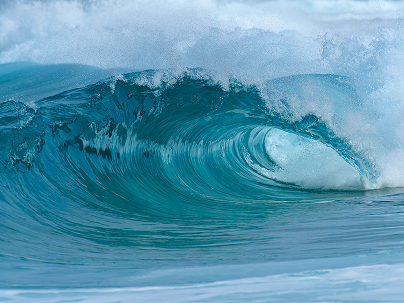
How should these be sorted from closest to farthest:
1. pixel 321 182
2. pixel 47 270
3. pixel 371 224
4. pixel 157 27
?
pixel 47 270 → pixel 371 224 → pixel 321 182 → pixel 157 27

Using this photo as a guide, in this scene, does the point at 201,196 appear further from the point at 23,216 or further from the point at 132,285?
the point at 132,285

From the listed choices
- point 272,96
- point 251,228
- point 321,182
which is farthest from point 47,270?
point 321,182

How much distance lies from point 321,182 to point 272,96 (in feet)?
5.52

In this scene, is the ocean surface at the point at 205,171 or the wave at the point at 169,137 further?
the wave at the point at 169,137

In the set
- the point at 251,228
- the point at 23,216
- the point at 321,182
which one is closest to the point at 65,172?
the point at 23,216

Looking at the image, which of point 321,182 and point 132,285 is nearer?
point 132,285

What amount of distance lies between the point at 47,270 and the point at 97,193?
2433 mm

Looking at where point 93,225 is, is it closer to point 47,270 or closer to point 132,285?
point 47,270

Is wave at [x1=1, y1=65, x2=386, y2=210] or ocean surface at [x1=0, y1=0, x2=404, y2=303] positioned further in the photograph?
wave at [x1=1, y1=65, x2=386, y2=210]

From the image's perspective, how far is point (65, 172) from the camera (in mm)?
4945

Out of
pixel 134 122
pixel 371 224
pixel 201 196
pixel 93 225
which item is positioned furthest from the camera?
pixel 134 122

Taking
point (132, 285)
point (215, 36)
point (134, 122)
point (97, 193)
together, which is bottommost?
point (132, 285)

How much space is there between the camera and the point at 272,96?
627cm

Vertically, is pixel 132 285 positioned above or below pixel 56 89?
below
